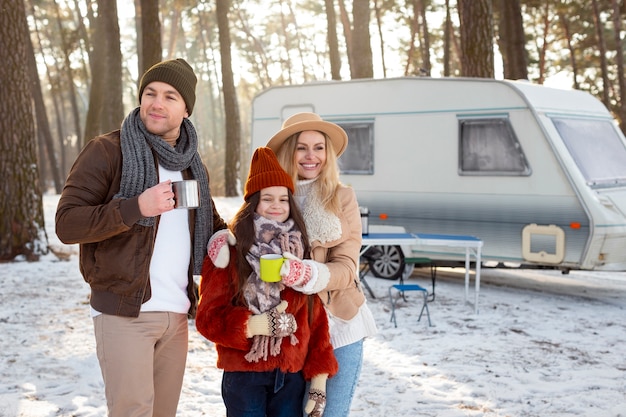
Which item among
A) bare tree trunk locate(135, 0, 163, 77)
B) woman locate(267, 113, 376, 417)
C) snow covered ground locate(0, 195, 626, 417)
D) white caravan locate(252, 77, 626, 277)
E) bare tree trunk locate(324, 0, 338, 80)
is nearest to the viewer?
woman locate(267, 113, 376, 417)

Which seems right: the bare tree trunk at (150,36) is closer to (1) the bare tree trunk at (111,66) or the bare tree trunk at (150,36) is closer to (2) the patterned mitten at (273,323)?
(1) the bare tree trunk at (111,66)

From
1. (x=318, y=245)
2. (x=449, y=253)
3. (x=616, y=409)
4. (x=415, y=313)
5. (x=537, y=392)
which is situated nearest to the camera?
(x=318, y=245)

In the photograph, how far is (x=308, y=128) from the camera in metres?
3.05

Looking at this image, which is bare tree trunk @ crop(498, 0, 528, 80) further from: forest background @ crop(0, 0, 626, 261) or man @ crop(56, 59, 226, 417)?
man @ crop(56, 59, 226, 417)

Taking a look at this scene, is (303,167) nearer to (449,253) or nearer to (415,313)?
(415,313)

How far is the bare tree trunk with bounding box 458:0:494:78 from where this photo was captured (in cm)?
1089

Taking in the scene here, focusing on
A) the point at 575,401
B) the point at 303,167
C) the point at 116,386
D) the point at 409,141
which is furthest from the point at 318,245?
the point at 409,141

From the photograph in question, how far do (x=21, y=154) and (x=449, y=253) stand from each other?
5.63 meters

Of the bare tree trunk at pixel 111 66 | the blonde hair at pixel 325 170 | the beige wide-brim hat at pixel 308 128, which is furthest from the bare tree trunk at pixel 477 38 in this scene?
the blonde hair at pixel 325 170

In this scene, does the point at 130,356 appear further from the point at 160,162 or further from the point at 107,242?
the point at 160,162

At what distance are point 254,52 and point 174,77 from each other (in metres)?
39.4

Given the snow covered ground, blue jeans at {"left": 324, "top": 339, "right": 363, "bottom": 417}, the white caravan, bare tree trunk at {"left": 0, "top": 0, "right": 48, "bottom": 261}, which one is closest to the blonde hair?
blue jeans at {"left": 324, "top": 339, "right": 363, "bottom": 417}

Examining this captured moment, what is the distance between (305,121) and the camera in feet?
9.95

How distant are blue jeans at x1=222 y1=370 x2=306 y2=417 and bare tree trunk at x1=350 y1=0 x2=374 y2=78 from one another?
10.6 meters
